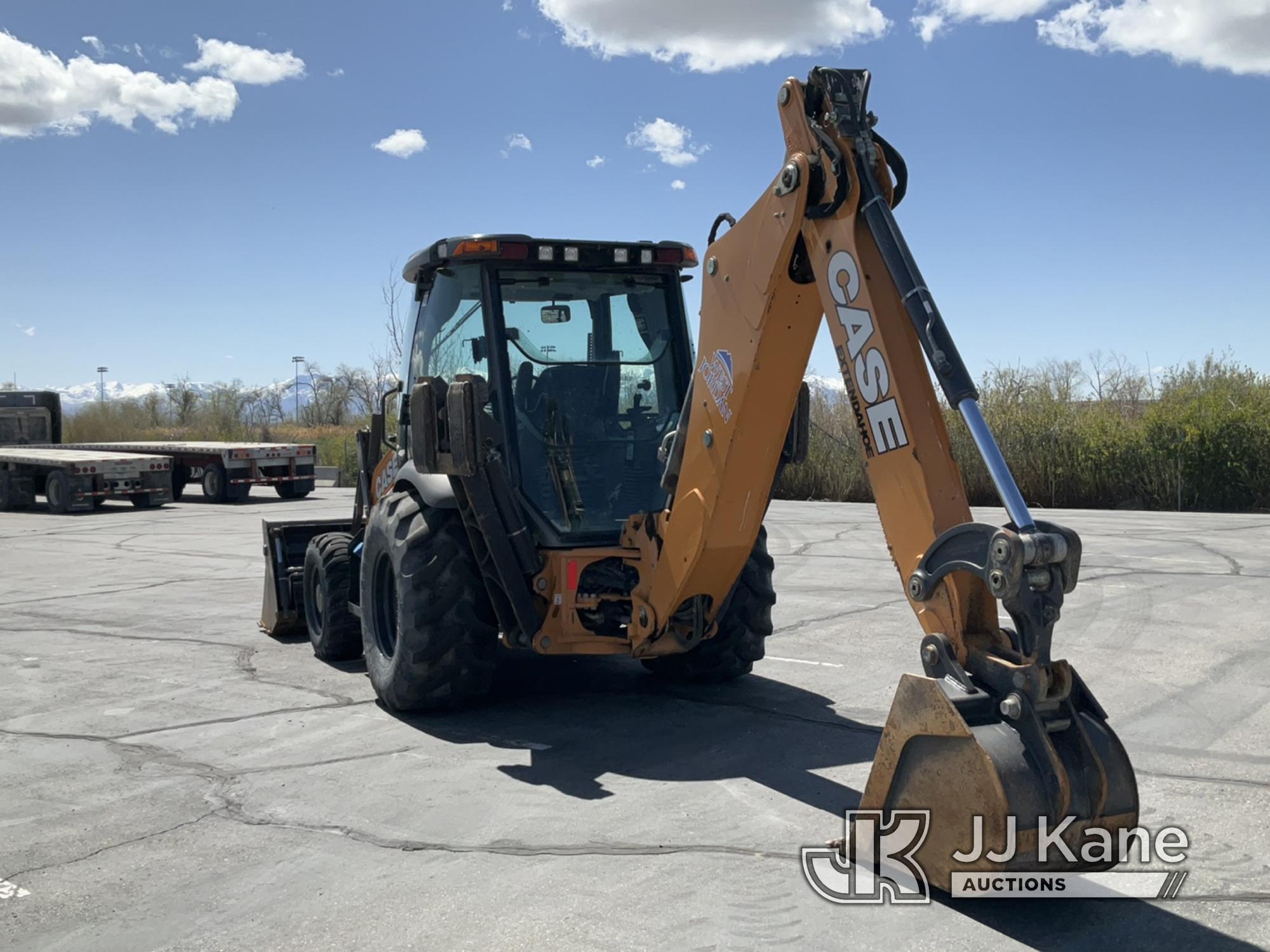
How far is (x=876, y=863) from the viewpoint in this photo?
4043 millimetres

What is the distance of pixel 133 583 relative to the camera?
40.8ft

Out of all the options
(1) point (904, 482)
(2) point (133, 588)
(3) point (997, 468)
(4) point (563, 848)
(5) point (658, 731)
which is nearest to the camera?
(3) point (997, 468)

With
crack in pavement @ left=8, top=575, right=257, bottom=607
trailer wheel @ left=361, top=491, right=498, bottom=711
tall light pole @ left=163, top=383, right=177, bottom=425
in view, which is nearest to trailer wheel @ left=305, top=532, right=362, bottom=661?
trailer wheel @ left=361, top=491, right=498, bottom=711

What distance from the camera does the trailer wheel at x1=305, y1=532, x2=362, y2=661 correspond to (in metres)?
7.86

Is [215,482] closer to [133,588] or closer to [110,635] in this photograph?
[133,588]

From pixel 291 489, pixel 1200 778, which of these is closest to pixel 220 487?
pixel 291 489

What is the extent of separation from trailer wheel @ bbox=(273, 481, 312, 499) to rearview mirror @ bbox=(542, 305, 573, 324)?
2054cm

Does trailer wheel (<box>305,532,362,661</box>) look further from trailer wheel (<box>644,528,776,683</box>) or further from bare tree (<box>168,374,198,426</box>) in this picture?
bare tree (<box>168,374,198,426</box>)

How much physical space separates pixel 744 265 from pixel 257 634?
586 centimetres

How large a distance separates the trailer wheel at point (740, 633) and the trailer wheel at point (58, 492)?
64.7ft

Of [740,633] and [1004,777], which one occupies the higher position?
[1004,777]

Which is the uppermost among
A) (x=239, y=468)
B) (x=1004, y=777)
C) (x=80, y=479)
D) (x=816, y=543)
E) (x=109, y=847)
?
(x=239, y=468)

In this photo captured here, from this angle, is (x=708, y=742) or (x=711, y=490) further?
(x=708, y=742)

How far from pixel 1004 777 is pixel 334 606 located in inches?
215
